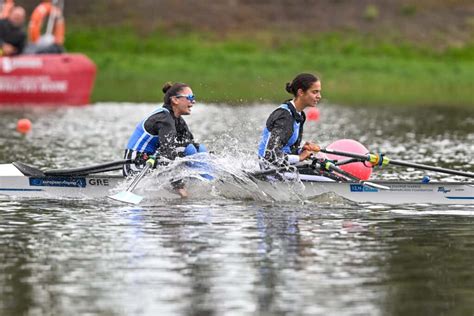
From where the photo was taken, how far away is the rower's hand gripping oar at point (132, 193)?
16.2m

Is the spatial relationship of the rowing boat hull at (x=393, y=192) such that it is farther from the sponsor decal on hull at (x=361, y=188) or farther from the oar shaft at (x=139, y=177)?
the oar shaft at (x=139, y=177)

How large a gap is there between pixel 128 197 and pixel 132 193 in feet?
0.36

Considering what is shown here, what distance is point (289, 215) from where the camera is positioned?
15.5 metres

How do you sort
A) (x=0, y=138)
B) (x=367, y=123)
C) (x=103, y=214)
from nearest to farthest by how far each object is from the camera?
(x=103, y=214) → (x=0, y=138) → (x=367, y=123)

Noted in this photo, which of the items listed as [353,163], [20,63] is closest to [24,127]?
[20,63]

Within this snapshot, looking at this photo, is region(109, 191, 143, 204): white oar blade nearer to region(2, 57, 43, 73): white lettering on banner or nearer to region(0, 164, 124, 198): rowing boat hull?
region(0, 164, 124, 198): rowing boat hull

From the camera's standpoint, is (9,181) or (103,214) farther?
(9,181)

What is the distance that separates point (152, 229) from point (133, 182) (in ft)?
6.74

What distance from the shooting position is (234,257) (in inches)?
501

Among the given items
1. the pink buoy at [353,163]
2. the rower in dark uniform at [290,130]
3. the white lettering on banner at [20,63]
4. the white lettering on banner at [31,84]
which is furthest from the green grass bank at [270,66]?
the rower in dark uniform at [290,130]

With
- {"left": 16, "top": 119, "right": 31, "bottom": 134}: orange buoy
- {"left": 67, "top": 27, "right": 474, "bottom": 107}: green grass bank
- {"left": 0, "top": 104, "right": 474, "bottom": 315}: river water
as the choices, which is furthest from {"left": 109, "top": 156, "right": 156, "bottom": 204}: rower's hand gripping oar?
{"left": 67, "top": 27, "right": 474, "bottom": 107}: green grass bank

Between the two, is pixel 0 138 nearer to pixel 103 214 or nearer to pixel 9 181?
pixel 9 181

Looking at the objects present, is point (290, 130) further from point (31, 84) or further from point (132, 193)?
point (31, 84)

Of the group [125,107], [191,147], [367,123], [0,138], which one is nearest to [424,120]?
[367,123]
